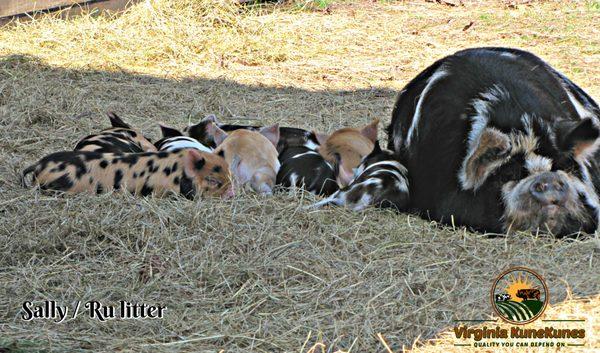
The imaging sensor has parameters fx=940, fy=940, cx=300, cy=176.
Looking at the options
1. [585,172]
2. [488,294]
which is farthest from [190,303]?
[585,172]

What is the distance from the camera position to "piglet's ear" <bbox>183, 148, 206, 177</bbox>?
583 centimetres

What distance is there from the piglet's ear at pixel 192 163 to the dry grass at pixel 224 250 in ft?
0.84

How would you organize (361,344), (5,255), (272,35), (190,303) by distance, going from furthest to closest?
(272,35) → (5,255) → (190,303) → (361,344)

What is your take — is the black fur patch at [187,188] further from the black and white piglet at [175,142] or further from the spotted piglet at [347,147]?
the spotted piglet at [347,147]

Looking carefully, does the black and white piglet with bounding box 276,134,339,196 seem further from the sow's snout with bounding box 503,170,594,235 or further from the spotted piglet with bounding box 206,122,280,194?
the sow's snout with bounding box 503,170,594,235

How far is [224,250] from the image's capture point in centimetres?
498

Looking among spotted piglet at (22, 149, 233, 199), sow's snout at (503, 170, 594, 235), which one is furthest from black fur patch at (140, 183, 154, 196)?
sow's snout at (503, 170, 594, 235)

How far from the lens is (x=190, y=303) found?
445cm

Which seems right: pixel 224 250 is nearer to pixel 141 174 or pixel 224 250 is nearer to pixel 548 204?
pixel 141 174

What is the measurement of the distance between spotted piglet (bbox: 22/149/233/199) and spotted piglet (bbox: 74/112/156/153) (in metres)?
0.38

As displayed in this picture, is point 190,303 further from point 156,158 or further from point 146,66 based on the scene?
point 146,66

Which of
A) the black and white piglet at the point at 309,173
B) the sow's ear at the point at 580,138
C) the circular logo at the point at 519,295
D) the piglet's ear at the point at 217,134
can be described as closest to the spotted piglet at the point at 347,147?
the black and white piglet at the point at 309,173

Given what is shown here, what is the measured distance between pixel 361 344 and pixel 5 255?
2033 mm

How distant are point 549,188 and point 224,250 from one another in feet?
5.71
